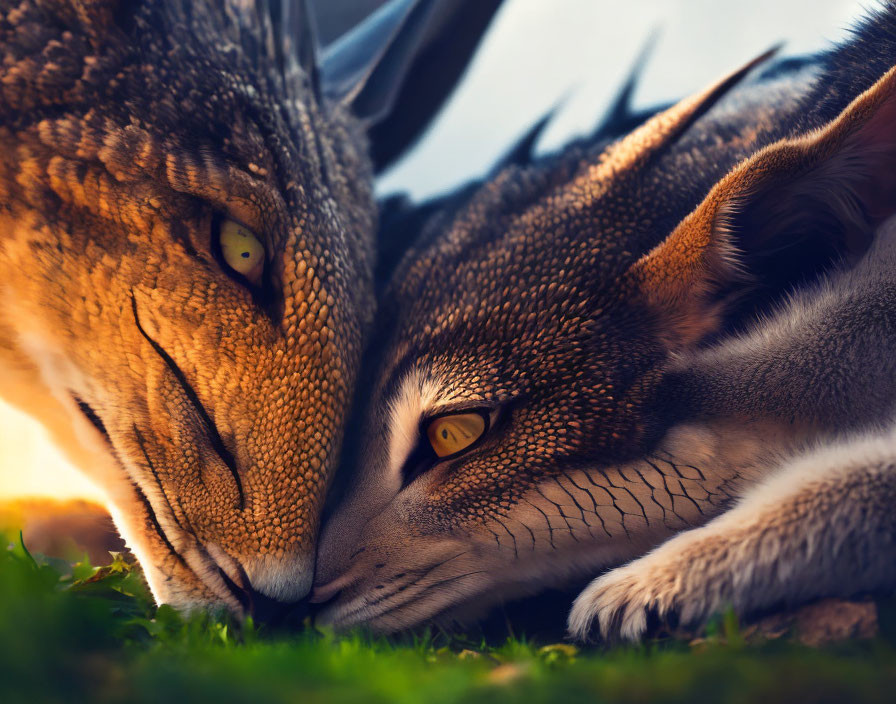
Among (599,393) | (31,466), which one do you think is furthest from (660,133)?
(31,466)

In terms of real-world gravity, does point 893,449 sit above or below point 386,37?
below

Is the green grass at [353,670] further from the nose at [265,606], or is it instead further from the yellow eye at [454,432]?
the yellow eye at [454,432]

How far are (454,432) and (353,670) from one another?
0.60m

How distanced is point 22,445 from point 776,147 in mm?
1730

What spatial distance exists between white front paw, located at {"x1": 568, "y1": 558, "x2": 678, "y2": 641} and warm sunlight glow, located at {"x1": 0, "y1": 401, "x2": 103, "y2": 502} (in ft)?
3.54

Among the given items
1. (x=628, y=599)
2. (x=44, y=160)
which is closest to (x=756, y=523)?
(x=628, y=599)

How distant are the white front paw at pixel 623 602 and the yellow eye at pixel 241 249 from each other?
2.90ft

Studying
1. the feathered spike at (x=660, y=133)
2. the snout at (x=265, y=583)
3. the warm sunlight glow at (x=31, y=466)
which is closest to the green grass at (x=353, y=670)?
the snout at (x=265, y=583)

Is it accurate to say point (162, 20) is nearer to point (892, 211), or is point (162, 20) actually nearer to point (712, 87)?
point (712, 87)

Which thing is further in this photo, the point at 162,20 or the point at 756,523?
the point at 162,20

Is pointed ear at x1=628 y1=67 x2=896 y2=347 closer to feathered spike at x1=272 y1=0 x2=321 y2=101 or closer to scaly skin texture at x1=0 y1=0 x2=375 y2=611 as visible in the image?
scaly skin texture at x1=0 y1=0 x2=375 y2=611

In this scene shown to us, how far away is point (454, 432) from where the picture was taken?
1414mm

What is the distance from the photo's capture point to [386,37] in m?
2.16

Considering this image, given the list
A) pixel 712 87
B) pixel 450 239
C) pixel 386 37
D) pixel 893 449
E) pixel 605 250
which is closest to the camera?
pixel 893 449
